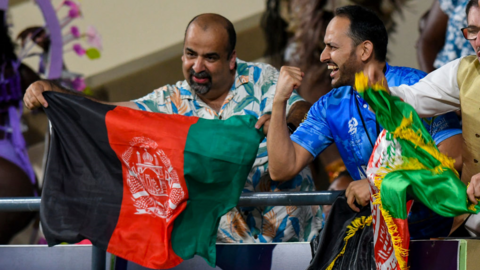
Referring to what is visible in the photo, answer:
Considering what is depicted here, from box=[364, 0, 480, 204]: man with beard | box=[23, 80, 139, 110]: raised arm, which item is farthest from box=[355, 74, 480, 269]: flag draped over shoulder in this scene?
box=[23, 80, 139, 110]: raised arm

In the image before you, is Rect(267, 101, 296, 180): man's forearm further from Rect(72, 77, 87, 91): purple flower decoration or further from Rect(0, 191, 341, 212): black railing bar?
Rect(72, 77, 87, 91): purple flower decoration

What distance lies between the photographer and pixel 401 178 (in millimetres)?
1394

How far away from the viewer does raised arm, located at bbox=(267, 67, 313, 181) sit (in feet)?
6.07

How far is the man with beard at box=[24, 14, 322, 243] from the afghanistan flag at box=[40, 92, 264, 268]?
10.6 inches

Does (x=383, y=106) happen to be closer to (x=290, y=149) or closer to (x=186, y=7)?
(x=290, y=149)

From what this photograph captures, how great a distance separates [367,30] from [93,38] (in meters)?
2.34

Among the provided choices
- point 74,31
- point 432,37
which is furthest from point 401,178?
point 74,31

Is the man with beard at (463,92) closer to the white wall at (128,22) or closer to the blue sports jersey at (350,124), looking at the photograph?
the blue sports jersey at (350,124)

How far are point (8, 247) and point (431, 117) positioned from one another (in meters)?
1.49

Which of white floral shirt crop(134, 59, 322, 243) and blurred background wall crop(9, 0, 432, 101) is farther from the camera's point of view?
blurred background wall crop(9, 0, 432, 101)

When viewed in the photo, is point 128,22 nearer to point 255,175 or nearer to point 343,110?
point 255,175

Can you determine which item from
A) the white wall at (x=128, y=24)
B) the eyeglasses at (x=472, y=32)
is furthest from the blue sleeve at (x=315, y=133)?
the white wall at (x=128, y=24)

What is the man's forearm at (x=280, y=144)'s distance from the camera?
1859 millimetres

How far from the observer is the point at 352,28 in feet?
6.45
